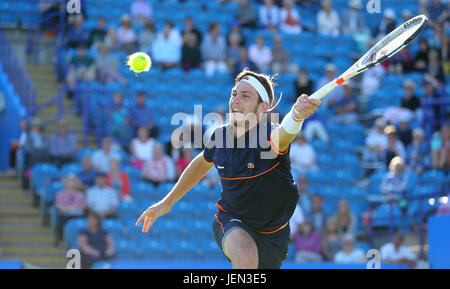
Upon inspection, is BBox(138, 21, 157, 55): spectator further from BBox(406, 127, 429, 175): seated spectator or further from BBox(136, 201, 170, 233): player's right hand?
BBox(136, 201, 170, 233): player's right hand

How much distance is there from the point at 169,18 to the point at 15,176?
188 inches

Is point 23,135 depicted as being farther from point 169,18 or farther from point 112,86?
point 169,18

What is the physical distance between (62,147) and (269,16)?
5960 mm

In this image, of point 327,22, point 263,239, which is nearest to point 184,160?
point 327,22

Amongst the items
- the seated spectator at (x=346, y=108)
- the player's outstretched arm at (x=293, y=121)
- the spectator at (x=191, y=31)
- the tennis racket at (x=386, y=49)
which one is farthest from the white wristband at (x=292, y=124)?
the spectator at (x=191, y=31)

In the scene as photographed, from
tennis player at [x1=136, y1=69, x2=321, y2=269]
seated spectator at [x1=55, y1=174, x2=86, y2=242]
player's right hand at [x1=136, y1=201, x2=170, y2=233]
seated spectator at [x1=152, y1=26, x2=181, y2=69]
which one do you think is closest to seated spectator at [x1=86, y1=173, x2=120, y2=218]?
seated spectator at [x1=55, y1=174, x2=86, y2=242]

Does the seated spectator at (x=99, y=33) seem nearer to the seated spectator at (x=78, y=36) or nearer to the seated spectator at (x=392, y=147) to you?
the seated spectator at (x=78, y=36)

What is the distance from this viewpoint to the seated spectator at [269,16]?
688 inches

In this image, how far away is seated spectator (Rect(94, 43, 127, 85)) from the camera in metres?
15.0

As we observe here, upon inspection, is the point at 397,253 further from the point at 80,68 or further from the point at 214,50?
the point at 80,68

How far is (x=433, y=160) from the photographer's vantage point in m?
14.0

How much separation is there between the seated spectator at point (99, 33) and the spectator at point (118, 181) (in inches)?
142

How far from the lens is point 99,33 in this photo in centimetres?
1602

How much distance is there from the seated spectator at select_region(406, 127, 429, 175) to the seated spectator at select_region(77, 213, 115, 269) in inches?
212
